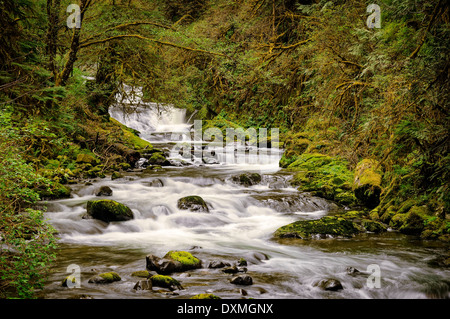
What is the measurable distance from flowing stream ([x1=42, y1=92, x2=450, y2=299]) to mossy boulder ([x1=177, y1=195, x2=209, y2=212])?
202 mm

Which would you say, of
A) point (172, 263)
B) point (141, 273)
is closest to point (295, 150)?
point (172, 263)

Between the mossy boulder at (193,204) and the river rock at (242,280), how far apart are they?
420 centimetres

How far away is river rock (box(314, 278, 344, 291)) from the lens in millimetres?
4949

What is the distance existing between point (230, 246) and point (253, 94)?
13.2 m

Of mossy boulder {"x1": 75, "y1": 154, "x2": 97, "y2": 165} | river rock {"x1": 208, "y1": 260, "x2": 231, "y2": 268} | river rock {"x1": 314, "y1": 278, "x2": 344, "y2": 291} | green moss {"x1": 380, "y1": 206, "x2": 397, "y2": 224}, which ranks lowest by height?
river rock {"x1": 314, "y1": 278, "x2": 344, "y2": 291}

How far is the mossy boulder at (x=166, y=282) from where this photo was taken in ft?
15.0

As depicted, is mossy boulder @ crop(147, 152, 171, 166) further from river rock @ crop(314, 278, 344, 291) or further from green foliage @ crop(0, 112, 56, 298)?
green foliage @ crop(0, 112, 56, 298)

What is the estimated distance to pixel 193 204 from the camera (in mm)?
9180

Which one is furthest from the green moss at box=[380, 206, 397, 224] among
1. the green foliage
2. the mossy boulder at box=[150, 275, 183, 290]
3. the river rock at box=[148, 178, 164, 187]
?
the green foliage

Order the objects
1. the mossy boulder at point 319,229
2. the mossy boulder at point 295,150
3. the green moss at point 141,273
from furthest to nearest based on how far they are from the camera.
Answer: the mossy boulder at point 295,150 < the mossy boulder at point 319,229 < the green moss at point 141,273

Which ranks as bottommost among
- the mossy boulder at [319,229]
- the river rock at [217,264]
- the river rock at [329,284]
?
the river rock at [329,284]

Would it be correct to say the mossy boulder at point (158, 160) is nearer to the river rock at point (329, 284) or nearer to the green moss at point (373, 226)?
the green moss at point (373, 226)

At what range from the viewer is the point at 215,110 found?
→ 23.1 metres

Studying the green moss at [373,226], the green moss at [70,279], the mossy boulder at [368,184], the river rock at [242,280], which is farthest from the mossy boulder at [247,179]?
the green moss at [70,279]
